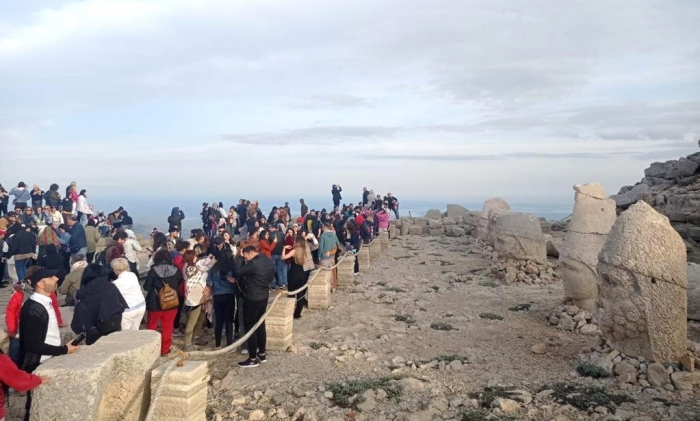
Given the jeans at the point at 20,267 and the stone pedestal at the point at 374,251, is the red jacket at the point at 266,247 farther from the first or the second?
the stone pedestal at the point at 374,251

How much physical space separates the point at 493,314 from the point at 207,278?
5.74 meters

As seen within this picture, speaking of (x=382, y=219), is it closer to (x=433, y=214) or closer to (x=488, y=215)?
(x=488, y=215)

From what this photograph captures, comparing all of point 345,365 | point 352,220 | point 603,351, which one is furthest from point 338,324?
point 352,220

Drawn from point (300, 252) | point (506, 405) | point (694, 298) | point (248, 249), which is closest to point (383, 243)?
point (300, 252)

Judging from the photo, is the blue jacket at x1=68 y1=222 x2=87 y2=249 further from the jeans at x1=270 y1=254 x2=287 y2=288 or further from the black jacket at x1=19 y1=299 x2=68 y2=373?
the black jacket at x1=19 y1=299 x2=68 y2=373

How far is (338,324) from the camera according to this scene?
353 inches

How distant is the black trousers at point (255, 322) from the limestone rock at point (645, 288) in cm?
487

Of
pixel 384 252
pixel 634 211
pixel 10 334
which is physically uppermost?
pixel 634 211

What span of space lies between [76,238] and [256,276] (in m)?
6.77

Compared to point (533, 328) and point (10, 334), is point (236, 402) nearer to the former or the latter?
point (10, 334)

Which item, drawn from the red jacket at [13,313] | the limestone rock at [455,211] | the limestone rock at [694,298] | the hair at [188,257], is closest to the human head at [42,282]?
the red jacket at [13,313]

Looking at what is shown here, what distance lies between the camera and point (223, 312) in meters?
7.43

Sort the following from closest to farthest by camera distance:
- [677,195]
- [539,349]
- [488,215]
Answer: [539,349], [677,195], [488,215]

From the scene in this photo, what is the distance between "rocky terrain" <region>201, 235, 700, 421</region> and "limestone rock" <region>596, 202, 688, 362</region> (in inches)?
12.7
